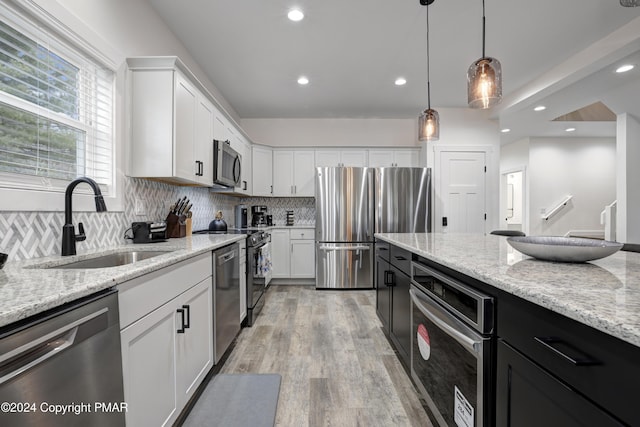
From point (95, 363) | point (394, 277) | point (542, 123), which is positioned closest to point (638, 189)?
point (542, 123)

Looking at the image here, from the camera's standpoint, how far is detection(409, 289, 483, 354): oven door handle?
1.05m

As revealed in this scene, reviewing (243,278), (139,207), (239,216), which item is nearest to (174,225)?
(139,207)

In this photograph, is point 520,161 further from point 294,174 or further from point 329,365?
point 329,365

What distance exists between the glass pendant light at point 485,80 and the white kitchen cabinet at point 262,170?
3.45m

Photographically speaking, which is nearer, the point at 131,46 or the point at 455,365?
the point at 455,365

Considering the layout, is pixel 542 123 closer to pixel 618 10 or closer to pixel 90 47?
pixel 618 10

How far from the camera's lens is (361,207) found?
4.37 metres

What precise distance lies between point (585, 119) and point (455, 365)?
6.31m

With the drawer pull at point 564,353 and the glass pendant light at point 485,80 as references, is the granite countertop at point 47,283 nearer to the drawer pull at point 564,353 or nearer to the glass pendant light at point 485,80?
the drawer pull at point 564,353

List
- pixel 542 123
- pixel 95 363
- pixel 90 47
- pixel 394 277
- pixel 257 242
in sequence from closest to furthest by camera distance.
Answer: pixel 95 363 → pixel 90 47 → pixel 394 277 → pixel 257 242 → pixel 542 123

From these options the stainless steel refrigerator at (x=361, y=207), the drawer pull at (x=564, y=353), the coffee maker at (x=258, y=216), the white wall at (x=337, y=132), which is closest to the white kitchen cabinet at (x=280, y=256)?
the coffee maker at (x=258, y=216)

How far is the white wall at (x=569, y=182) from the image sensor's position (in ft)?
21.2

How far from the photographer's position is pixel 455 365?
3.99 ft

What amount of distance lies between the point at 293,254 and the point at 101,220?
3.00m
